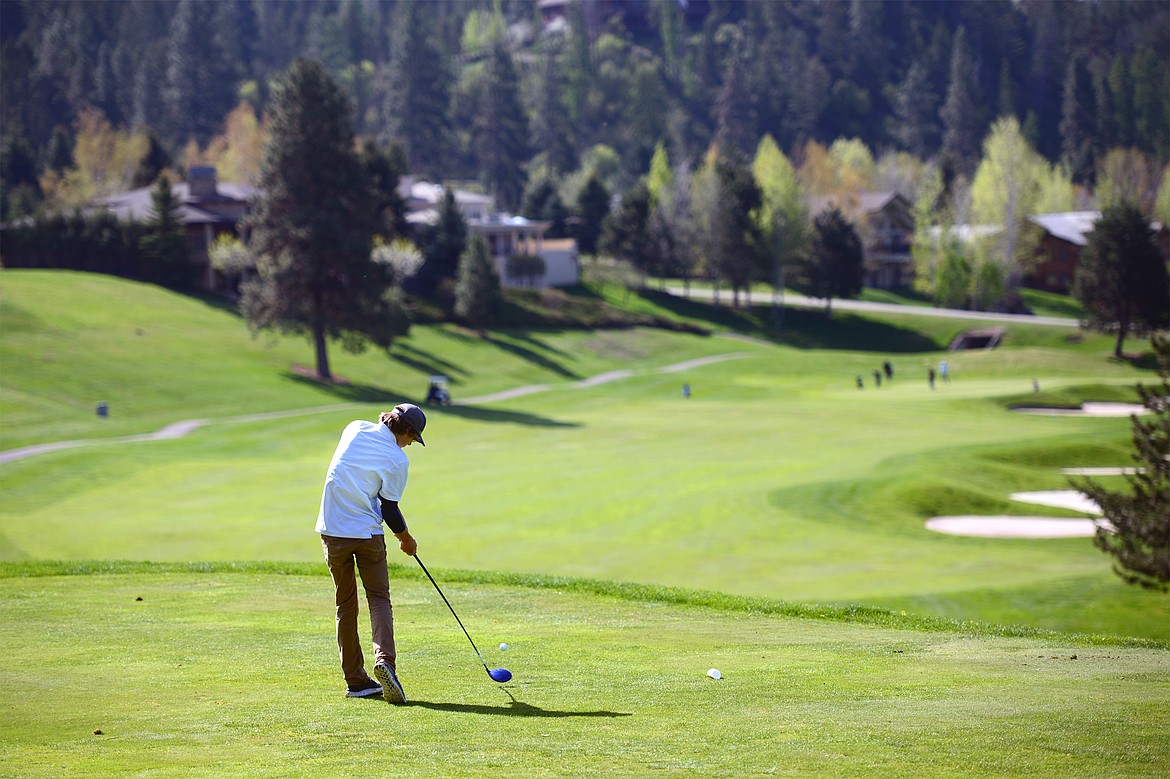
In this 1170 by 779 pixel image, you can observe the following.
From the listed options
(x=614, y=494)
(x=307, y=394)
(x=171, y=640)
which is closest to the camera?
(x=171, y=640)

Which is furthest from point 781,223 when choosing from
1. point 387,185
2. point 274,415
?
point 274,415

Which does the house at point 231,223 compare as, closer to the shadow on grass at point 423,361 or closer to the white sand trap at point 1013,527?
the shadow on grass at point 423,361

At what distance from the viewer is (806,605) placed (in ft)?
60.4

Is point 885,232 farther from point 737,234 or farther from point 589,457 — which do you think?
point 589,457

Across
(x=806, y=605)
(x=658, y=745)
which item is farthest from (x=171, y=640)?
(x=806, y=605)

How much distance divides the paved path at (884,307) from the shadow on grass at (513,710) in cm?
11334

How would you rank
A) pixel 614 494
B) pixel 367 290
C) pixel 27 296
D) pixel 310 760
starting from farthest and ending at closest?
pixel 27 296
pixel 367 290
pixel 614 494
pixel 310 760

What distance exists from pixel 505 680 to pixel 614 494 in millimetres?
25379

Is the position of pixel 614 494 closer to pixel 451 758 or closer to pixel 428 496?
pixel 428 496

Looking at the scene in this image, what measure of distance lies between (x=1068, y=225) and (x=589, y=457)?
11685 cm

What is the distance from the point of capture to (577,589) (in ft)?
64.0

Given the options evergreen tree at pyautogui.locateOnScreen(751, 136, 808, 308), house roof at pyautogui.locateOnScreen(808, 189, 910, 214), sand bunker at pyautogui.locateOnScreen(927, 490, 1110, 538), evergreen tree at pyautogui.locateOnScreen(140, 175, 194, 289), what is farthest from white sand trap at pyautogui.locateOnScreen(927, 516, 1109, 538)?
house roof at pyautogui.locateOnScreen(808, 189, 910, 214)

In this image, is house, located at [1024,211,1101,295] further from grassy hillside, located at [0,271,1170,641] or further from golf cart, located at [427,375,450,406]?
golf cart, located at [427,375,450,406]

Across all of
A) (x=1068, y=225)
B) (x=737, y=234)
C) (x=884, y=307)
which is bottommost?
(x=884, y=307)
